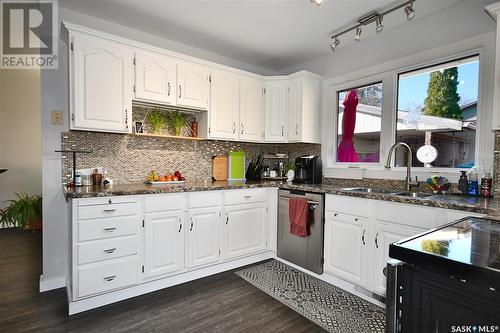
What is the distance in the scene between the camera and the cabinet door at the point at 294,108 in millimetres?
3402

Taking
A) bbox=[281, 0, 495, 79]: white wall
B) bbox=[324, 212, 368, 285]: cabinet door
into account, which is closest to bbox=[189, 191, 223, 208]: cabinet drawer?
bbox=[324, 212, 368, 285]: cabinet door

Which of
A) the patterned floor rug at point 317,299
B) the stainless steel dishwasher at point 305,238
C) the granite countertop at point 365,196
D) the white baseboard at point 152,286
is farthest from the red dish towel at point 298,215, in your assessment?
the white baseboard at point 152,286

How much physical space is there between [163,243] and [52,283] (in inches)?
43.6

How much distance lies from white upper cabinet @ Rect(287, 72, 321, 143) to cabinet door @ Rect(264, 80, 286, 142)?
0.10 meters

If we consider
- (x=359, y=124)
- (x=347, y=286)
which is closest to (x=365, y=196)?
(x=347, y=286)

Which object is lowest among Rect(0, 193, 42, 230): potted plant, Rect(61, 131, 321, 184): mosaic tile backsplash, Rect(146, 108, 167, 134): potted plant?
Rect(0, 193, 42, 230): potted plant

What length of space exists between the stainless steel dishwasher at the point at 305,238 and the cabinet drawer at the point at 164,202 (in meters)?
1.16

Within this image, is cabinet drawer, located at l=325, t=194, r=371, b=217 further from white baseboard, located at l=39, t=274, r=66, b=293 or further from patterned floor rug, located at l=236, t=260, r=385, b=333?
white baseboard, located at l=39, t=274, r=66, b=293

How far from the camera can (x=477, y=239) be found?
94 cm

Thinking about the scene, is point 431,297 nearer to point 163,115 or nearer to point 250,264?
point 250,264

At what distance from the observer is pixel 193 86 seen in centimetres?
299

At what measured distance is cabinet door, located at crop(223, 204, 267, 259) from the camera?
290cm

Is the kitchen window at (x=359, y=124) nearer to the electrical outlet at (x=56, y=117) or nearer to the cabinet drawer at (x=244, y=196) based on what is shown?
the cabinet drawer at (x=244, y=196)

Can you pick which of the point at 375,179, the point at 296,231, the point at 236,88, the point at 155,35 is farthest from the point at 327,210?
the point at 155,35
